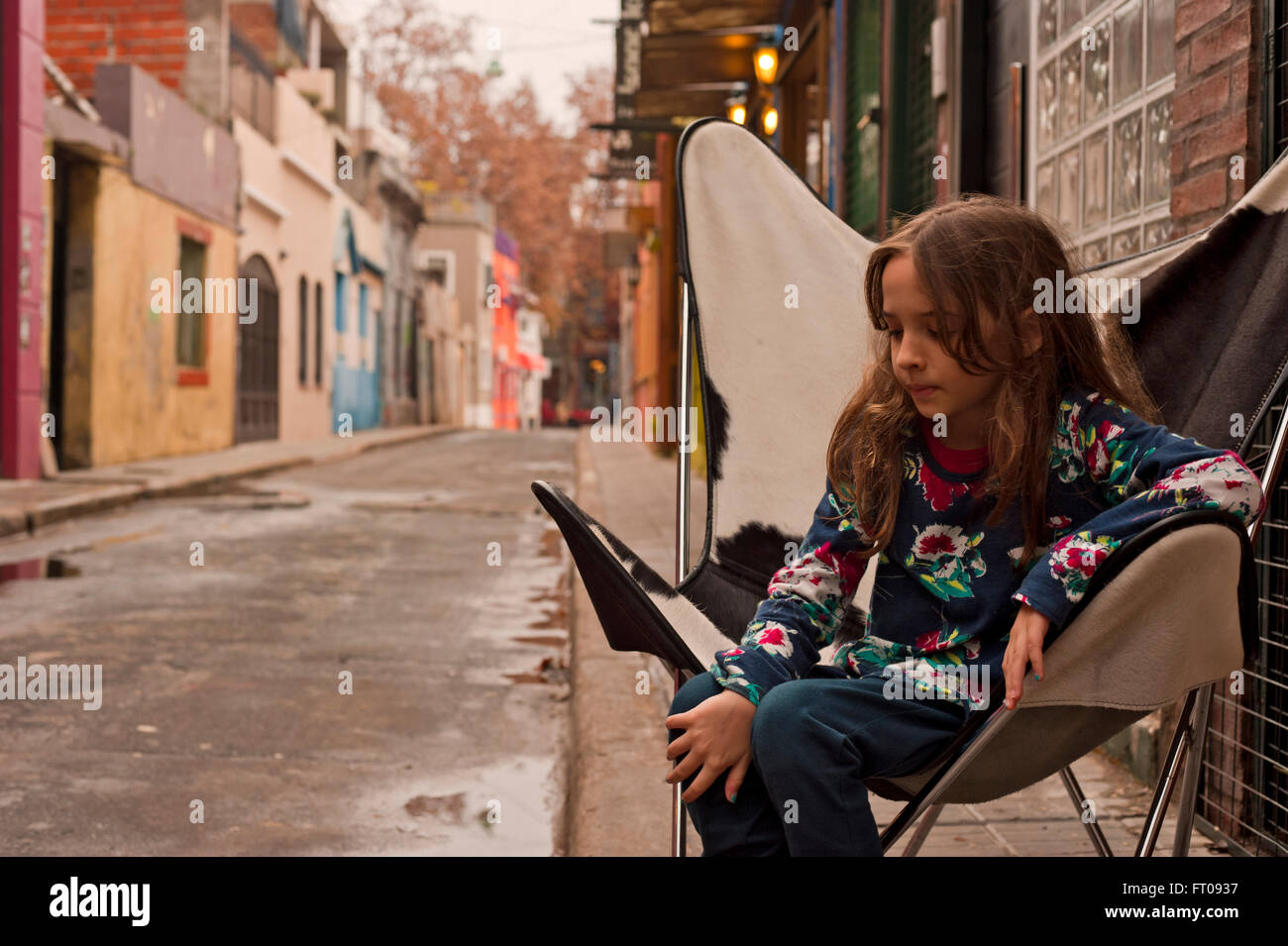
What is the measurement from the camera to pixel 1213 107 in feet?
8.89

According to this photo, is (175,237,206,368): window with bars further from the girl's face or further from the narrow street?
the girl's face

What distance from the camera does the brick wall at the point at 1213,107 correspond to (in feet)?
8.35

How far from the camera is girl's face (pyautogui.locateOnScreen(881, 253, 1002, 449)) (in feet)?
5.87

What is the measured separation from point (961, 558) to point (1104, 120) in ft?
7.94

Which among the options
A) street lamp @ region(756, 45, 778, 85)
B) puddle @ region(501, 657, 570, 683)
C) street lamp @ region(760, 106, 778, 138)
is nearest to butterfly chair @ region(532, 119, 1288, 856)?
puddle @ region(501, 657, 570, 683)

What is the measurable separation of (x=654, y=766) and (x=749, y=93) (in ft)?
31.2

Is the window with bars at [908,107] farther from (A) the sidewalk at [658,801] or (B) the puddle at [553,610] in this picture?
(A) the sidewalk at [658,801]

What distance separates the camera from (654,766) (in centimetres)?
332

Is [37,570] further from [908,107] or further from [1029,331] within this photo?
[1029,331]

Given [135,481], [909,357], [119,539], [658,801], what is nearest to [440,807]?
[658,801]

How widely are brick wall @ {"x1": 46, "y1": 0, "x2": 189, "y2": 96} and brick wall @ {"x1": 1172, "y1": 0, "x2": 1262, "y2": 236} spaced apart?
1592cm
